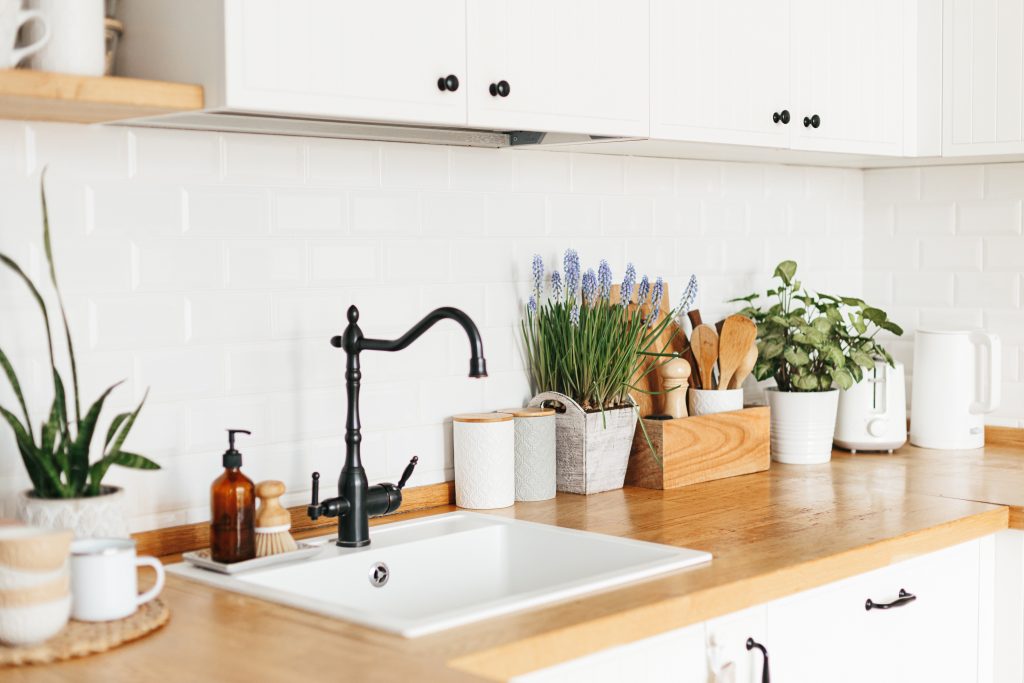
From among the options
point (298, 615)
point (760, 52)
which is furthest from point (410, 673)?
point (760, 52)

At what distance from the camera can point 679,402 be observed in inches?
111

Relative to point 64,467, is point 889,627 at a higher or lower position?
lower

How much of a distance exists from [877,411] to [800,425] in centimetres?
28

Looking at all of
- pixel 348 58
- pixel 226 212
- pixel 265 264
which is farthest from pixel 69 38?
pixel 265 264

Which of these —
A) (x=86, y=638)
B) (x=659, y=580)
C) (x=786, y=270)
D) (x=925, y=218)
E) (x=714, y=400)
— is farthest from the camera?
(x=925, y=218)

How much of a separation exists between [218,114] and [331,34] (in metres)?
0.21

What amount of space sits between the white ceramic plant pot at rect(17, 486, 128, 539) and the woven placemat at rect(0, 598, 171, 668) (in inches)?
5.3

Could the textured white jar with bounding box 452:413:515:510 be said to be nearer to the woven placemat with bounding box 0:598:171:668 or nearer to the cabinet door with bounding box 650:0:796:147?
the cabinet door with bounding box 650:0:796:147

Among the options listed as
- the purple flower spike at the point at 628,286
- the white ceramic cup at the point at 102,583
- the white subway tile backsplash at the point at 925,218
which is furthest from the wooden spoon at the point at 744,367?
the white ceramic cup at the point at 102,583

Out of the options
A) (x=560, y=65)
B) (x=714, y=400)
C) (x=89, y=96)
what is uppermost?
(x=560, y=65)

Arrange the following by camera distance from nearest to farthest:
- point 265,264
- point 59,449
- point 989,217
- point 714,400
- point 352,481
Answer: point 59,449 < point 352,481 < point 265,264 < point 714,400 < point 989,217

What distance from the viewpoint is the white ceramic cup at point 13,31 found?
167cm

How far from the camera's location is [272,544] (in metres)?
2.05

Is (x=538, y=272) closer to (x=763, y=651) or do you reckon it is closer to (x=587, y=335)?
(x=587, y=335)
